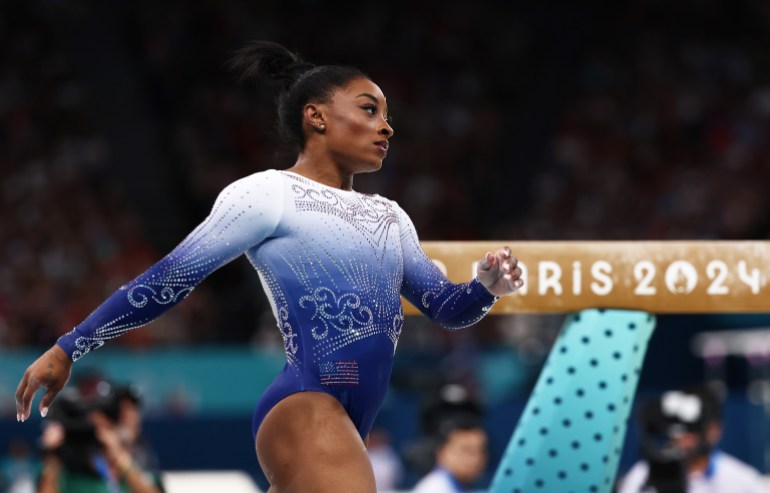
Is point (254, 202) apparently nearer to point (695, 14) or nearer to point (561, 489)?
point (561, 489)

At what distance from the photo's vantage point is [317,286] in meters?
2.66

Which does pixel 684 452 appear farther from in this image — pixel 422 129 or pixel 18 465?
pixel 422 129

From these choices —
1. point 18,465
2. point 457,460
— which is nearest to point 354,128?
point 457,460

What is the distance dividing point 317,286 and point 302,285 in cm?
3

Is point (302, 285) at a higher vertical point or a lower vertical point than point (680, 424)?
higher

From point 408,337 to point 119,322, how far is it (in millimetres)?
8791

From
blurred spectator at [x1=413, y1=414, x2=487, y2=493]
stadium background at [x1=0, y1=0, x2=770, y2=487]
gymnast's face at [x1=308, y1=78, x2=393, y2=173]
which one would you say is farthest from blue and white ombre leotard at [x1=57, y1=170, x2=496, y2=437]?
A: stadium background at [x1=0, y1=0, x2=770, y2=487]

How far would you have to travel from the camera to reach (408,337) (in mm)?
11297

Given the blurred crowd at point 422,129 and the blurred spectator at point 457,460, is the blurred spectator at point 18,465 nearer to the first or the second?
the blurred crowd at point 422,129

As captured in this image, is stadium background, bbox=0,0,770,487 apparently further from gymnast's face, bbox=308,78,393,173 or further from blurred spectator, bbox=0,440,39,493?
gymnast's face, bbox=308,78,393,173

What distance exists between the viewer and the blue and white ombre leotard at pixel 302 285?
259 cm

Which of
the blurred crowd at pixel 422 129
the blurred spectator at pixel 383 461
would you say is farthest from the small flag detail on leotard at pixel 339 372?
the blurred crowd at pixel 422 129

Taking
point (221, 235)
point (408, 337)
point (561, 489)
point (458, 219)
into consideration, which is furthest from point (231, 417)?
point (221, 235)

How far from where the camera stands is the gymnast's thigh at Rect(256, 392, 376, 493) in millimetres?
2510
